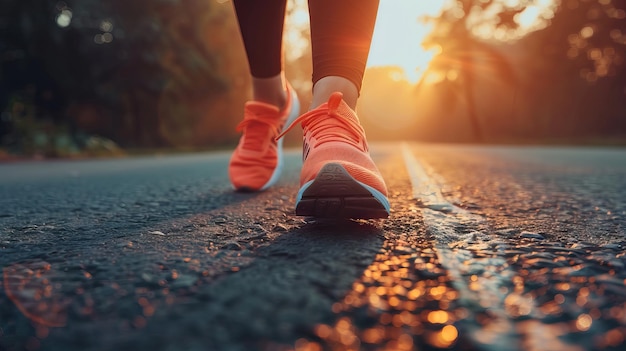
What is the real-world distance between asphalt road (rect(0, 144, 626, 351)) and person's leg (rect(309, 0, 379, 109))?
1.40ft

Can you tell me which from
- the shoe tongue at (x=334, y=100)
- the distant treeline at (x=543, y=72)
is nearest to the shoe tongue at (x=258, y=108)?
the shoe tongue at (x=334, y=100)

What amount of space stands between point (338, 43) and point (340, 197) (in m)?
0.58

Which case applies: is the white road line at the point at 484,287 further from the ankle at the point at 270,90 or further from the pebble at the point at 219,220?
the ankle at the point at 270,90

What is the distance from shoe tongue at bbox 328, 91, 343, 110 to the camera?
1.28 meters

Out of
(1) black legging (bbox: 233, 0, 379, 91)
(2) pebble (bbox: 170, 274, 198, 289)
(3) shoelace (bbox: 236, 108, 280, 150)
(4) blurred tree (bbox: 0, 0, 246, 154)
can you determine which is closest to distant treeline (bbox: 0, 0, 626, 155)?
(4) blurred tree (bbox: 0, 0, 246, 154)

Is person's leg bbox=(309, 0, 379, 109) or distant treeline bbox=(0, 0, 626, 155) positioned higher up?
distant treeline bbox=(0, 0, 626, 155)

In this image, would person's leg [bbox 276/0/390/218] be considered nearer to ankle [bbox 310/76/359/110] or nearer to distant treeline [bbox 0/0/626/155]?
ankle [bbox 310/76/359/110]

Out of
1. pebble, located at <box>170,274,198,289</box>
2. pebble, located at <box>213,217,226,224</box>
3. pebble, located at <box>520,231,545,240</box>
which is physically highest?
pebble, located at <box>520,231,545,240</box>

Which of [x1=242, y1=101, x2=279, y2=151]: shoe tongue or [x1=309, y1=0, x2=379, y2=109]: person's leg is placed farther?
[x1=242, y1=101, x2=279, y2=151]: shoe tongue

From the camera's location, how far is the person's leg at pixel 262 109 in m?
1.68

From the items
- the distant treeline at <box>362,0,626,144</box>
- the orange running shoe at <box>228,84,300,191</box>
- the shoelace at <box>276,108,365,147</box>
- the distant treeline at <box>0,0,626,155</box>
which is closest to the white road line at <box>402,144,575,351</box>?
the shoelace at <box>276,108,365,147</box>

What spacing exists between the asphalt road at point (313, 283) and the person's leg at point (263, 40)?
733 mm

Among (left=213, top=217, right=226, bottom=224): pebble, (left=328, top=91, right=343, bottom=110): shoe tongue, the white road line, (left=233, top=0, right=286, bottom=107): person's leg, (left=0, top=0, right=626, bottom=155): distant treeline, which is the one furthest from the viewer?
(left=0, top=0, right=626, bottom=155): distant treeline

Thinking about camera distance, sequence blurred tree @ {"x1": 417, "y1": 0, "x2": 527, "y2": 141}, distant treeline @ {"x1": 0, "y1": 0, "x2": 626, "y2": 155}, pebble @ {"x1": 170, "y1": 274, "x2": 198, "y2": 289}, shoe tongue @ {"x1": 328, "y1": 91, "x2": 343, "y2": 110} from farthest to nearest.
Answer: blurred tree @ {"x1": 417, "y1": 0, "x2": 527, "y2": 141}, distant treeline @ {"x1": 0, "y1": 0, "x2": 626, "y2": 155}, shoe tongue @ {"x1": 328, "y1": 91, "x2": 343, "y2": 110}, pebble @ {"x1": 170, "y1": 274, "x2": 198, "y2": 289}
